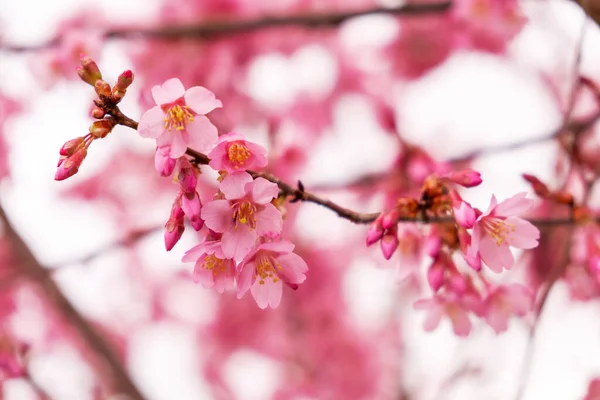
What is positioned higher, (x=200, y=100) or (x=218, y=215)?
(x=200, y=100)

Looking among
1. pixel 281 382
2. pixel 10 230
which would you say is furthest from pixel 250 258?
pixel 281 382

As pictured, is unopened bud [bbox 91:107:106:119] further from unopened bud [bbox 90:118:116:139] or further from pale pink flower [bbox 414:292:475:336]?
pale pink flower [bbox 414:292:475:336]

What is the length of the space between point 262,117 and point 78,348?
2047mm

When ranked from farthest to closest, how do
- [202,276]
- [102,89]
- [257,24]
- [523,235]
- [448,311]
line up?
[257,24] < [448,311] < [523,235] < [202,276] < [102,89]

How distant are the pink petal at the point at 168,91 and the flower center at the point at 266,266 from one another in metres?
0.28

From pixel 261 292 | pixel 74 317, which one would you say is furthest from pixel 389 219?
pixel 74 317

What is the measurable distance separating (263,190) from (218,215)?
0.08m

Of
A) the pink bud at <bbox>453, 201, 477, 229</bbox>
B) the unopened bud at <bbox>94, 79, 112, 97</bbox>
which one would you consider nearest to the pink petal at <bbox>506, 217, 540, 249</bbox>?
the pink bud at <bbox>453, 201, 477, 229</bbox>

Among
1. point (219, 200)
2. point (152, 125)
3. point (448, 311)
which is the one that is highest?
point (152, 125)

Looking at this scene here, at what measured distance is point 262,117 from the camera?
3330 millimetres

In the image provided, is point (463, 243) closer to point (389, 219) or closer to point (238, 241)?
point (389, 219)

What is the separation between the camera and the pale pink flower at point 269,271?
89 centimetres

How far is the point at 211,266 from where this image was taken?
911 millimetres

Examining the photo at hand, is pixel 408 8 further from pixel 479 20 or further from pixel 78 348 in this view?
pixel 78 348
